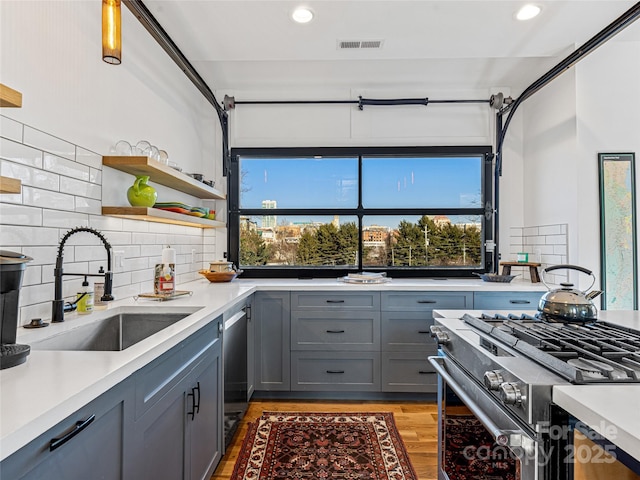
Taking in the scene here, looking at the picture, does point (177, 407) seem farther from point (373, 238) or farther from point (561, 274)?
point (561, 274)

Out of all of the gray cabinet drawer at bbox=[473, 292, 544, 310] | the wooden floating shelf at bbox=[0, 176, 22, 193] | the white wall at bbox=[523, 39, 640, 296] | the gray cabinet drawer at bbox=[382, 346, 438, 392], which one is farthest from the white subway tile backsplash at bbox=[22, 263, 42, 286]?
the white wall at bbox=[523, 39, 640, 296]

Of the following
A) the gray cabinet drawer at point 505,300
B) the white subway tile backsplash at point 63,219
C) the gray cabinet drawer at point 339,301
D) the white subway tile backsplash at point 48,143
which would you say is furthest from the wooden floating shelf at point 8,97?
the gray cabinet drawer at point 505,300

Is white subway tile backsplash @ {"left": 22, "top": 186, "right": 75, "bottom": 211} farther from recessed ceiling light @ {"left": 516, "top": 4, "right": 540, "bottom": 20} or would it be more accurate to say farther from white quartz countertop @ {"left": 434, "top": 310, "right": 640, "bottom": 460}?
recessed ceiling light @ {"left": 516, "top": 4, "right": 540, "bottom": 20}

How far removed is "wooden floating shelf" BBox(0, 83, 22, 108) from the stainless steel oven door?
5.40 ft

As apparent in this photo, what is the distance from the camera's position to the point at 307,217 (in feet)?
11.4

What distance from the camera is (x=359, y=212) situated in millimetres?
3428

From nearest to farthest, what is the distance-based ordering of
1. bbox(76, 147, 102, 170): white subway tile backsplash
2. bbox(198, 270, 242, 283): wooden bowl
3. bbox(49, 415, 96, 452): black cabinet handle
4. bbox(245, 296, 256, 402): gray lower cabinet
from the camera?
bbox(49, 415, 96, 452): black cabinet handle, bbox(76, 147, 102, 170): white subway tile backsplash, bbox(245, 296, 256, 402): gray lower cabinet, bbox(198, 270, 242, 283): wooden bowl

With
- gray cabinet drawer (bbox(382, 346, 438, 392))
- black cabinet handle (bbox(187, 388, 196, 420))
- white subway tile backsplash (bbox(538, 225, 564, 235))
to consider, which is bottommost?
gray cabinet drawer (bbox(382, 346, 438, 392))

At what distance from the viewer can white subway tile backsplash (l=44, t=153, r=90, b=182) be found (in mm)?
1537

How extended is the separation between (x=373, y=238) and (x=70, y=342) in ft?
8.55

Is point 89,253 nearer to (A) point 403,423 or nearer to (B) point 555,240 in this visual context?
(A) point 403,423

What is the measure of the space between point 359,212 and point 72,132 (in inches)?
92.5

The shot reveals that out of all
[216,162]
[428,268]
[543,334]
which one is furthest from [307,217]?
[543,334]

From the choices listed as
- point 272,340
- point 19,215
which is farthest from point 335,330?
point 19,215
